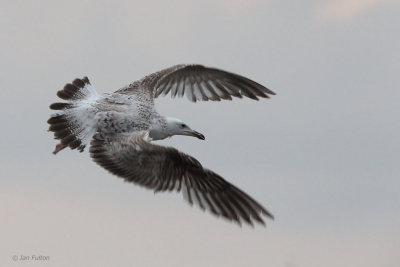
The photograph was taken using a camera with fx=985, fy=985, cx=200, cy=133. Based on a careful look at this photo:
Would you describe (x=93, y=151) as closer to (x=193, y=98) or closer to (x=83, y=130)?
(x=83, y=130)

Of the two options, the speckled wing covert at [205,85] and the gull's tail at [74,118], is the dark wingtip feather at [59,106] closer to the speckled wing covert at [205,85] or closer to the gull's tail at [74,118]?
the gull's tail at [74,118]

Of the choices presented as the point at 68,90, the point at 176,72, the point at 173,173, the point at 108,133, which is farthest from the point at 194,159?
the point at 176,72

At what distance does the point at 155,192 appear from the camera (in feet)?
63.9

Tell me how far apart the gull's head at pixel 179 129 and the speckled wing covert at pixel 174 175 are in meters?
1.72

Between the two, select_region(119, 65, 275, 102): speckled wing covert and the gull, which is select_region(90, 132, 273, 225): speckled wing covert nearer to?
the gull

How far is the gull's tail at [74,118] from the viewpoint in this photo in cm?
2081

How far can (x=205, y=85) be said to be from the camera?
25.5 m

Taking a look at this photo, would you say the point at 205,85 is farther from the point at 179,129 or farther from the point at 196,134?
the point at 179,129

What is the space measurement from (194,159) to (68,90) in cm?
436

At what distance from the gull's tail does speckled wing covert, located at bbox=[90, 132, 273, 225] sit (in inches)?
36.9

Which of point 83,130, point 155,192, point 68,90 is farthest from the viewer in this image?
point 68,90

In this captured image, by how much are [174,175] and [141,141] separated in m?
0.95

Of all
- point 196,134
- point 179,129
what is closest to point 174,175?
point 179,129

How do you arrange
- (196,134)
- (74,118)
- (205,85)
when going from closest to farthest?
(74,118)
(196,134)
(205,85)
